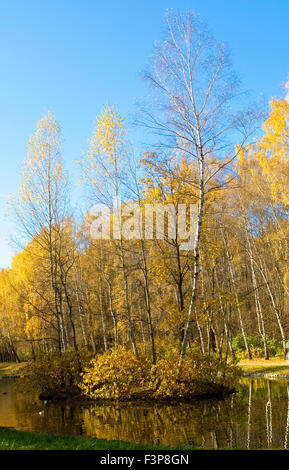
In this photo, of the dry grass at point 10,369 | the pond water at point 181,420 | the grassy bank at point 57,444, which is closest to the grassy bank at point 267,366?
the pond water at point 181,420

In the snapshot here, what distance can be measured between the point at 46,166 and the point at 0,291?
2515 centimetres

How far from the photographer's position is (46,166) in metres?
16.4

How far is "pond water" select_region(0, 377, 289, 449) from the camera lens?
23.3 ft

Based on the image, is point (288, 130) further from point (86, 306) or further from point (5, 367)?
point (5, 367)

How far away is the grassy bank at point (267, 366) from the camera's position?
56.4 feet

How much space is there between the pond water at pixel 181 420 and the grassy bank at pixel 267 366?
3.88 meters

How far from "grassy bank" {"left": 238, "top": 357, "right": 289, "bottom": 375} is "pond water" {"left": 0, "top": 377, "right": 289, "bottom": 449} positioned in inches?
153

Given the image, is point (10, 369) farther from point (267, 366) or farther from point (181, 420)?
point (181, 420)

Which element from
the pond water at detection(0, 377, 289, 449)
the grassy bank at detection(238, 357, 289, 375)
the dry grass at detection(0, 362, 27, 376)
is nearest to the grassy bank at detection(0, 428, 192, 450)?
the pond water at detection(0, 377, 289, 449)

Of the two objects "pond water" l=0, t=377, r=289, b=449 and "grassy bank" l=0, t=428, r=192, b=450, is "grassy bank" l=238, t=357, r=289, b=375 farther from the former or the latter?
"grassy bank" l=0, t=428, r=192, b=450

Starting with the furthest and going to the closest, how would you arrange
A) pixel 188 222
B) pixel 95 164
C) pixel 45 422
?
pixel 95 164 < pixel 188 222 < pixel 45 422

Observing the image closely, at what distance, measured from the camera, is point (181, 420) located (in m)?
8.91

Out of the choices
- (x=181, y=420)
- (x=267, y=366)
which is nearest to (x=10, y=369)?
(x=267, y=366)
